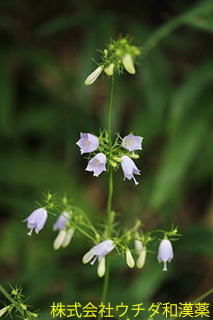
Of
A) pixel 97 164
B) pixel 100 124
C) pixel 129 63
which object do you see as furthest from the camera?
pixel 100 124

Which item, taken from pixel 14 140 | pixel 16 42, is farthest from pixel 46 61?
pixel 14 140

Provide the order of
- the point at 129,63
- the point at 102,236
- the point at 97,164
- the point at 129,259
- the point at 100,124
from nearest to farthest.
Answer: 1. the point at 129,63
2. the point at 97,164
3. the point at 129,259
4. the point at 102,236
5. the point at 100,124

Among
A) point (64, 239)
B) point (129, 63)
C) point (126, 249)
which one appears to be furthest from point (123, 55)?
point (64, 239)

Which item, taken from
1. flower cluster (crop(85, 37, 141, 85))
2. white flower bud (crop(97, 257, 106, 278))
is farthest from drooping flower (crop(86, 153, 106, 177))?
white flower bud (crop(97, 257, 106, 278))

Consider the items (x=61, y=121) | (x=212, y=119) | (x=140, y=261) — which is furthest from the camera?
(x=61, y=121)

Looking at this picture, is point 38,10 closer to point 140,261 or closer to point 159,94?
point 159,94

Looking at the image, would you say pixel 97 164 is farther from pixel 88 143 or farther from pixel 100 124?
pixel 100 124
